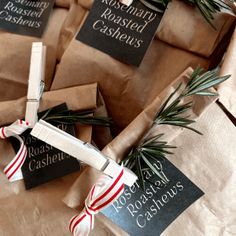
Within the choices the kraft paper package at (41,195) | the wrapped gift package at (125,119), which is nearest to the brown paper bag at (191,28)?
the wrapped gift package at (125,119)

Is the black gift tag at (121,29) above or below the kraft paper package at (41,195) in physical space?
above

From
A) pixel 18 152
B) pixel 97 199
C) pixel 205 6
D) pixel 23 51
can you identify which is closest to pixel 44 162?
pixel 18 152

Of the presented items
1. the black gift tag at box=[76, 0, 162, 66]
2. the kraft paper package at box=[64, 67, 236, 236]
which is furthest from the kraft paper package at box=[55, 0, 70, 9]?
the kraft paper package at box=[64, 67, 236, 236]

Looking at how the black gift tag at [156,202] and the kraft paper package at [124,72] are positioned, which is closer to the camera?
the black gift tag at [156,202]

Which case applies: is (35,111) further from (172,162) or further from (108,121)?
(172,162)

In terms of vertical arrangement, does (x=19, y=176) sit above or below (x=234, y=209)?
below

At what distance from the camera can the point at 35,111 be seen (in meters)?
0.57

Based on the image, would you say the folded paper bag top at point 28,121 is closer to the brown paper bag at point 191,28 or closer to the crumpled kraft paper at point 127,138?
the crumpled kraft paper at point 127,138

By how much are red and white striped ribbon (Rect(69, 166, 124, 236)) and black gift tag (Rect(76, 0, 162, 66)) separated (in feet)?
0.75

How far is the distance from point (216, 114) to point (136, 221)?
191mm

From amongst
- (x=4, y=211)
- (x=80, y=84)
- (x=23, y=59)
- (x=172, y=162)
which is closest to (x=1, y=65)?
(x=23, y=59)

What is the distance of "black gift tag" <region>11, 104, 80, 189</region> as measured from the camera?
21.9 inches

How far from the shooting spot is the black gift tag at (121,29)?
60cm

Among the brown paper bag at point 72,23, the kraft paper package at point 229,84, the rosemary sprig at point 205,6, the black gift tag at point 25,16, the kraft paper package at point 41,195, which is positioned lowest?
the kraft paper package at point 41,195
